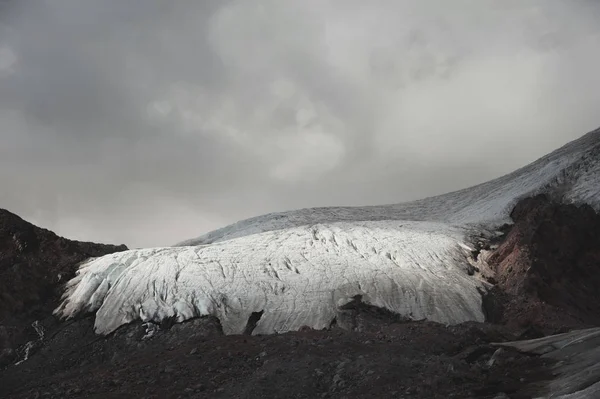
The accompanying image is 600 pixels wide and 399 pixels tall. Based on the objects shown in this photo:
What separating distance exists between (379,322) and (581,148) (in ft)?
82.6

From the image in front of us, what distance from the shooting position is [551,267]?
116 feet

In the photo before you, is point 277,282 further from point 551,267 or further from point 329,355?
point 551,267

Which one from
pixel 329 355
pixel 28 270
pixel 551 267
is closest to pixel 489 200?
pixel 551 267

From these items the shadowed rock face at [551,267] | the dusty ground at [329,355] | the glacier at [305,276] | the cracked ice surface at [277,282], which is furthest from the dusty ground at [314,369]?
the shadowed rock face at [551,267]

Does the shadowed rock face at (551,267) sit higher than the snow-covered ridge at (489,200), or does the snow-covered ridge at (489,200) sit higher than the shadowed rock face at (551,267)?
the snow-covered ridge at (489,200)

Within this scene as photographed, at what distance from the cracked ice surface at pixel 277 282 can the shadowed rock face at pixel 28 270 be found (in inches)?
40.5

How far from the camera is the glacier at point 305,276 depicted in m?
30.2

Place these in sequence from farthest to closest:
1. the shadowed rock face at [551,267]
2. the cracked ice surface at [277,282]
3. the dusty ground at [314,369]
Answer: the shadowed rock face at [551,267] < the cracked ice surface at [277,282] < the dusty ground at [314,369]

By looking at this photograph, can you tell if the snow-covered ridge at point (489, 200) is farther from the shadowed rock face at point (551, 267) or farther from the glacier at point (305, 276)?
the shadowed rock face at point (551, 267)

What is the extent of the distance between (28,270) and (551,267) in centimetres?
2453

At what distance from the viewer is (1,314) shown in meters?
31.3

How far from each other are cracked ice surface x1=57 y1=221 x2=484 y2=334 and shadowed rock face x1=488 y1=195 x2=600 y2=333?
1.88 m

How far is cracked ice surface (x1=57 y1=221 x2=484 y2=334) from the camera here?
30.2 m

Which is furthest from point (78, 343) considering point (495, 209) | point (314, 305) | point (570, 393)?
point (495, 209)
